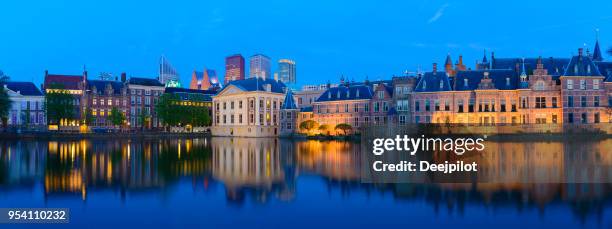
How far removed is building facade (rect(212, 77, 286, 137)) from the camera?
96.8m

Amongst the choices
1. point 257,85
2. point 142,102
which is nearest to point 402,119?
point 257,85

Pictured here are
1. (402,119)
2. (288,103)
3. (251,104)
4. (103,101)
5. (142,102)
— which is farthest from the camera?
(142,102)

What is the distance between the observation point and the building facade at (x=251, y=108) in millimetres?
96812

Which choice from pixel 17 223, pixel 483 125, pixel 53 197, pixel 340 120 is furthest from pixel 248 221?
pixel 340 120

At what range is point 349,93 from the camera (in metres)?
83.4

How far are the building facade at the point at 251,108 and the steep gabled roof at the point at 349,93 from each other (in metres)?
15.7

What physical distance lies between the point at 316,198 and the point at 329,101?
66186 millimetres

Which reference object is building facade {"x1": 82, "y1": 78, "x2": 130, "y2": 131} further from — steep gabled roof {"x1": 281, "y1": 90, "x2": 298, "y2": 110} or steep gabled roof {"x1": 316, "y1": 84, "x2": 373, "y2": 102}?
steep gabled roof {"x1": 316, "y1": 84, "x2": 373, "y2": 102}

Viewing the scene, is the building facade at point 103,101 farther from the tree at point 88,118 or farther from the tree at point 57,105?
the tree at point 57,105

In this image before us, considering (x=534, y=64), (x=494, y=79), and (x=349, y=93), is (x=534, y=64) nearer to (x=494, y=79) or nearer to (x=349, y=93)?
(x=494, y=79)

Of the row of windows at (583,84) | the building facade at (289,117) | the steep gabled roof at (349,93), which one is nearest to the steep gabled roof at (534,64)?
the row of windows at (583,84)

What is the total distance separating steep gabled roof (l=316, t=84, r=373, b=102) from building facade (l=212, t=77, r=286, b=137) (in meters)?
15.7

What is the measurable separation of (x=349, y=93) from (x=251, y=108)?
2377 cm

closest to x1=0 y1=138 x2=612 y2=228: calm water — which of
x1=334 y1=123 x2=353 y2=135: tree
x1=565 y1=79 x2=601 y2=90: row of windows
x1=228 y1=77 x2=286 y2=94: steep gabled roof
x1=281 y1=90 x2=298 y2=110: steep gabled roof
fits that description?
x1=565 y1=79 x2=601 y2=90: row of windows
